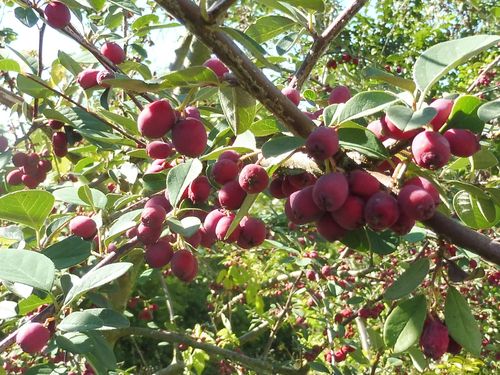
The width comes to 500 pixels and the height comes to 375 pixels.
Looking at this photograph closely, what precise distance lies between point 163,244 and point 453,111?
69cm

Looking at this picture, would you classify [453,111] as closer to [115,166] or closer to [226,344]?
[115,166]

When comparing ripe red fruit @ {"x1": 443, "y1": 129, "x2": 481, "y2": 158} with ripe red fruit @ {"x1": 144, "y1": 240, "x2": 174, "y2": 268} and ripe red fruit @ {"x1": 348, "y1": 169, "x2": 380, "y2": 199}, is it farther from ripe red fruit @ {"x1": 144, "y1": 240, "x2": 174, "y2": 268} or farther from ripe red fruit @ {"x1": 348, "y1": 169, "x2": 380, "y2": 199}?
ripe red fruit @ {"x1": 144, "y1": 240, "x2": 174, "y2": 268}

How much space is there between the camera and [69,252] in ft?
4.13

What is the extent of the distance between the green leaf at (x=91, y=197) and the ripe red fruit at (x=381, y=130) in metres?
0.69

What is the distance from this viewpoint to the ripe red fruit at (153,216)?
1099mm

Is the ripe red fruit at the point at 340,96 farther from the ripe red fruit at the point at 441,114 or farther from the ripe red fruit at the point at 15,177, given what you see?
the ripe red fruit at the point at 15,177

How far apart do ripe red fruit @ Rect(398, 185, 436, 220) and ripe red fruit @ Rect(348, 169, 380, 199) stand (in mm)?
47

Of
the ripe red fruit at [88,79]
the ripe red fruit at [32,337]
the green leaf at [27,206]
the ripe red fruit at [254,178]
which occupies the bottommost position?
the ripe red fruit at [32,337]

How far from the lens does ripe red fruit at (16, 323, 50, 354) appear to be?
1.08 metres

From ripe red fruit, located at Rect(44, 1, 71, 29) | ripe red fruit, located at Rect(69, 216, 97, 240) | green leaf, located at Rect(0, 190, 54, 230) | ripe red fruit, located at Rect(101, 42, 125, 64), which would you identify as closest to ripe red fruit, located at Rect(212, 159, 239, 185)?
green leaf, located at Rect(0, 190, 54, 230)

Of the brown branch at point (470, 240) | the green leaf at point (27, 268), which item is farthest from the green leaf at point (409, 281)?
the green leaf at point (27, 268)

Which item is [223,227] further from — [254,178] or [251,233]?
[254,178]

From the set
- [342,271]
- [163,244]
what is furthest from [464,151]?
[342,271]

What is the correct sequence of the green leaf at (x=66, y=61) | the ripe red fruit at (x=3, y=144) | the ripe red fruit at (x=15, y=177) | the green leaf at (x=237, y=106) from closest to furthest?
the green leaf at (x=237, y=106) → the green leaf at (x=66, y=61) → the ripe red fruit at (x=3, y=144) → the ripe red fruit at (x=15, y=177)
